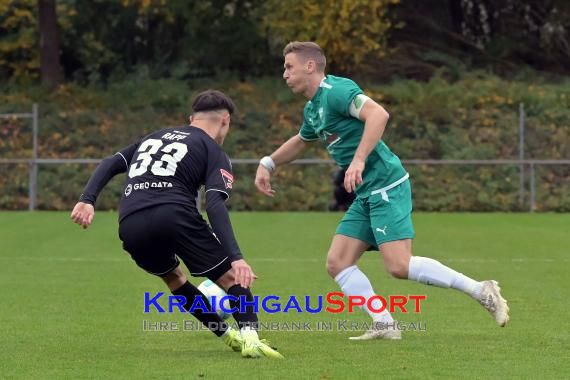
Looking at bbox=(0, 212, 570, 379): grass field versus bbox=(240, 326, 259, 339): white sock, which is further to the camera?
bbox=(240, 326, 259, 339): white sock

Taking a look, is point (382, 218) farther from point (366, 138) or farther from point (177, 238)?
point (177, 238)

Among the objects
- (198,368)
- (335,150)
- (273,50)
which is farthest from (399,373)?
(273,50)

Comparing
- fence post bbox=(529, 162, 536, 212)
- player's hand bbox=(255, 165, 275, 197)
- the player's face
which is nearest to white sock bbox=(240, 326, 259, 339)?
player's hand bbox=(255, 165, 275, 197)

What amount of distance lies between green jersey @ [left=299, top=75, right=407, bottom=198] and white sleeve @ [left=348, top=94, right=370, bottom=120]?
0.8 inches

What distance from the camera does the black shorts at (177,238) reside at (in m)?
7.43

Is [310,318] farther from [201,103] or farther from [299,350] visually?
[201,103]

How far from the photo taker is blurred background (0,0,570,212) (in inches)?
1087

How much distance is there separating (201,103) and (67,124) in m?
22.6

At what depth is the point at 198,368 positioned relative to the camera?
7.08 m

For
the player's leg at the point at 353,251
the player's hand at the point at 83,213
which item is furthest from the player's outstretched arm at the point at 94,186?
the player's leg at the point at 353,251

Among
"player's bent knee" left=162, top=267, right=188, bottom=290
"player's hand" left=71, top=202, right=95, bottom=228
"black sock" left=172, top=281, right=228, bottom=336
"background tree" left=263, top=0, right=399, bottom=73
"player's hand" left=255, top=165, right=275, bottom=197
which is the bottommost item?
"background tree" left=263, top=0, right=399, bottom=73

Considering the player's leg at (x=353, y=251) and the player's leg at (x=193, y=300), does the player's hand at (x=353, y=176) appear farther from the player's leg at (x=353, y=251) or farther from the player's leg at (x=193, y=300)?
the player's leg at (x=193, y=300)

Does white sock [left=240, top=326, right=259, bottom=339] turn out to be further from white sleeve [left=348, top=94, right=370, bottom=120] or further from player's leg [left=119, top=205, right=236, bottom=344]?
white sleeve [left=348, top=94, right=370, bottom=120]

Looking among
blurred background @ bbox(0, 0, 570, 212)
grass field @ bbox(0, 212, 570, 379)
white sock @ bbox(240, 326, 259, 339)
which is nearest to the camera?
grass field @ bbox(0, 212, 570, 379)
